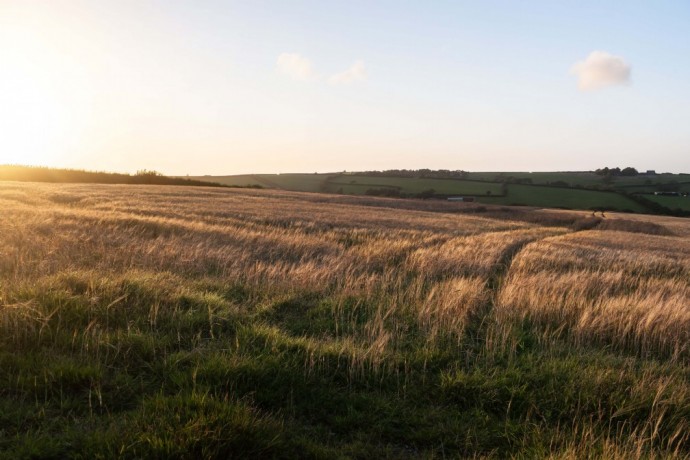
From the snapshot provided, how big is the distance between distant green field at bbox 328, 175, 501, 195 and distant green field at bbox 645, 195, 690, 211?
102 ft

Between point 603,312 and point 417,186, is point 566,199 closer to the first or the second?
point 417,186

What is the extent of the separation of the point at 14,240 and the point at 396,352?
915 cm

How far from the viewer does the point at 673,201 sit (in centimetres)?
9288

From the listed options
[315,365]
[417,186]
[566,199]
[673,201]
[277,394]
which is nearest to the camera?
[277,394]

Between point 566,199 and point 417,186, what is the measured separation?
31.0m

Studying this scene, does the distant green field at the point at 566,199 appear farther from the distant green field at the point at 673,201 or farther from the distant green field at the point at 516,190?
the distant green field at the point at 673,201

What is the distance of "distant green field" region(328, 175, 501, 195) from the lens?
96.1 m

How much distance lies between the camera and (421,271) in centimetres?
1186

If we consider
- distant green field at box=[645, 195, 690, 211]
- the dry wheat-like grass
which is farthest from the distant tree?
the dry wheat-like grass

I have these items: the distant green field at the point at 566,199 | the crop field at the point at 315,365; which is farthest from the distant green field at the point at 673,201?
the crop field at the point at 315,365

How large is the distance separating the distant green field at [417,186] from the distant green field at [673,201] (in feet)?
102

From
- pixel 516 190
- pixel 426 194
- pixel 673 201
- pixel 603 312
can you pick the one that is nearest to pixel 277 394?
pixel 603 312

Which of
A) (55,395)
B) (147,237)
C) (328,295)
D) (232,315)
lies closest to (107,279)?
(232,315)

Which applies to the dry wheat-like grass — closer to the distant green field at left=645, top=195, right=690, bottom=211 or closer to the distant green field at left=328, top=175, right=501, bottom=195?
the distant green field at left=328, top=175, right=501, bottom=195
